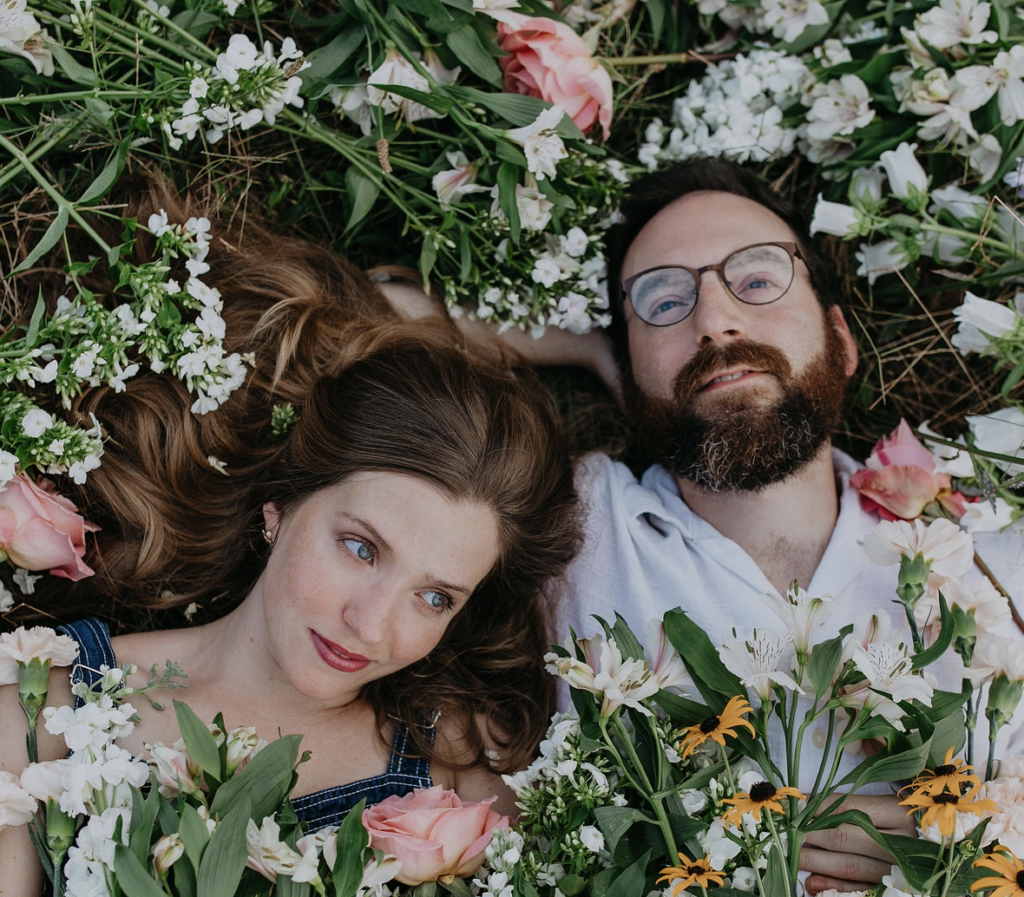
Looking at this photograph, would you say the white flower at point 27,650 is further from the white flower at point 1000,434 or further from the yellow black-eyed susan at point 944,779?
the white flower at point 1000,434

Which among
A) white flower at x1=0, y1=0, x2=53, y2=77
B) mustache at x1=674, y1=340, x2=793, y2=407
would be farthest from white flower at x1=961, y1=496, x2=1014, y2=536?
white flower at x1=0, y1=0, x2=53, y2=77

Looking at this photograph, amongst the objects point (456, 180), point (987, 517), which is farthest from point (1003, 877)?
point (456, 180)

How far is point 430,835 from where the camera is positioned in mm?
1742

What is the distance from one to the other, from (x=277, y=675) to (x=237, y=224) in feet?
4.07

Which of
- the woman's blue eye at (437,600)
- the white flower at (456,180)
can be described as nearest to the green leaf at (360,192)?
the white flower at (456,180)

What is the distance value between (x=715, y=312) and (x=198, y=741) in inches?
59.7

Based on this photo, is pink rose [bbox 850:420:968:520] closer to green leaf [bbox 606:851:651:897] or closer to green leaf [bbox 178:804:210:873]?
green leaf [bbox 606:851:651:897]

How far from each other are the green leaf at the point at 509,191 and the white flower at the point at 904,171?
3.30ft

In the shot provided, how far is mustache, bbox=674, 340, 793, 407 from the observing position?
2299 mm

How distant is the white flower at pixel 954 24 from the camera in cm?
230

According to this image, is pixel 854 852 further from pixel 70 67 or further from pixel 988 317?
pixel 70 67

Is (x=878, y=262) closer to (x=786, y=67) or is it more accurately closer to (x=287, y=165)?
(x=786, y=67)

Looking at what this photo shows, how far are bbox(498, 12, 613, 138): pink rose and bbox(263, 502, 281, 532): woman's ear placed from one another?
1158 mm

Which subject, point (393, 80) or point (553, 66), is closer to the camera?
point (393, 80)
